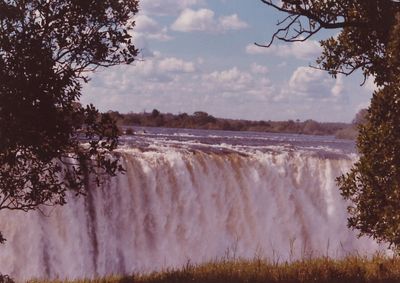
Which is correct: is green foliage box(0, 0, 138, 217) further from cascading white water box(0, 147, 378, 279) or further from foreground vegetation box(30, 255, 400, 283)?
cascading white water box(0, 147, 378, 279)

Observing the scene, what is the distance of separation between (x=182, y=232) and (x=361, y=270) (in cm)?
1486

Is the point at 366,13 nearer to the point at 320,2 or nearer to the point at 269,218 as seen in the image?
the point at 320,2

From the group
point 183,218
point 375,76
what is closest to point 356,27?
point 375,76

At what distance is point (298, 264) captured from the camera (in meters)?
11.9

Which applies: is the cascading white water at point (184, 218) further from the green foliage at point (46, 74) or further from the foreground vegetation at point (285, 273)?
the green foliage at point (46, 74)

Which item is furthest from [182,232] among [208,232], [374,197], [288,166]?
[374,197]

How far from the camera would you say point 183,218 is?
85.8 feet

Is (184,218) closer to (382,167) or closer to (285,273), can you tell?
(285,273)

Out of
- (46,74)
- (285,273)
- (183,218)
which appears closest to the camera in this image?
(46,74)

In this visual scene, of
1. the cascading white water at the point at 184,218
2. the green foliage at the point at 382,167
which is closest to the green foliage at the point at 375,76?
the green foliage at the point at 382,167

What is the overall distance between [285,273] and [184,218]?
1511cm

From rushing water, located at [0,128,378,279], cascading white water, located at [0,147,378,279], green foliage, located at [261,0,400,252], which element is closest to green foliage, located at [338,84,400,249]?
green foliage, located at [261,0,400,252]

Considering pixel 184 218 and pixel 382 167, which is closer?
pixel 382 167

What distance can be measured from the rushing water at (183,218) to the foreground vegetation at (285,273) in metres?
9.28
